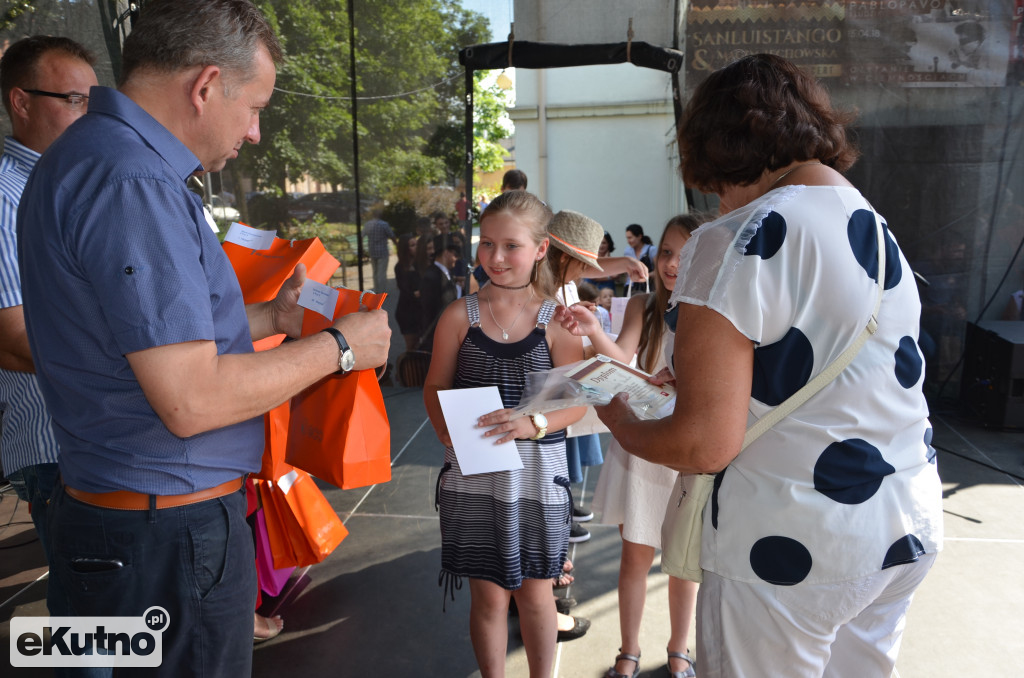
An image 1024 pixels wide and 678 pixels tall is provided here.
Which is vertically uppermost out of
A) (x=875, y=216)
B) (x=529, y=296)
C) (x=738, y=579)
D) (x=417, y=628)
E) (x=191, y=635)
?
(x=875, y=216)

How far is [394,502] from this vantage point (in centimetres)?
434

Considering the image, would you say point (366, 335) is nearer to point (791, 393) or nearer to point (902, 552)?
point (791, 393)

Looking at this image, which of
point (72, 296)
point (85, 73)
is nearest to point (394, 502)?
point (85, 73)

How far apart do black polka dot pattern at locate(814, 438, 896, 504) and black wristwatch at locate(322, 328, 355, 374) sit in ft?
3.00

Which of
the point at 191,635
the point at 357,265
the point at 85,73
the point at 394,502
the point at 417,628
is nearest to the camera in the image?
the point at 191,635

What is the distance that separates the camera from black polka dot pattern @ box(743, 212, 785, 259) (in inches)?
45.4

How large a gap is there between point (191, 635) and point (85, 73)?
1908 millimetres

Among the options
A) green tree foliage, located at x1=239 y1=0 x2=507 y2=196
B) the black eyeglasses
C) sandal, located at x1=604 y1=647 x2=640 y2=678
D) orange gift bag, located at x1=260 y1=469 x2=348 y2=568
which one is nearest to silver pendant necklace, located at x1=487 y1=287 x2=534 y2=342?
orange gift bag, located at x1=260 y1=469 x2=348 y2=568

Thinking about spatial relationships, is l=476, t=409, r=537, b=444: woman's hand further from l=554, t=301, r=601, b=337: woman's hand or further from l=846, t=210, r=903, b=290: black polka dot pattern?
l=846, t=210, r=903, b=290: black polka dot pattern

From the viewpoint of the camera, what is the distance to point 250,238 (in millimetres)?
2082

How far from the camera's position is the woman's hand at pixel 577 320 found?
2.25 m

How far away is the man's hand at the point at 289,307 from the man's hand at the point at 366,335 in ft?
1.12

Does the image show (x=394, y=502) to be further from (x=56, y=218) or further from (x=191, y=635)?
(x=56, y=218)

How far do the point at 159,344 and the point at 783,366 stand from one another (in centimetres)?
103
